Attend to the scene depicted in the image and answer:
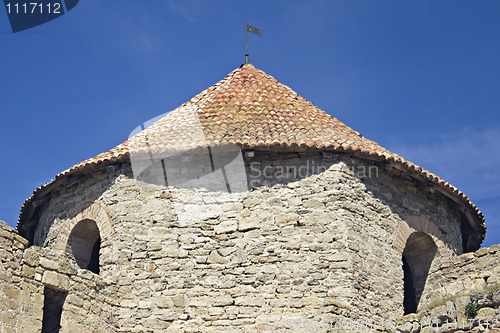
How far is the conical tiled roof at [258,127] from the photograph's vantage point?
50.3 ft

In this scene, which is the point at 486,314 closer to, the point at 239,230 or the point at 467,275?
the point at 467,275

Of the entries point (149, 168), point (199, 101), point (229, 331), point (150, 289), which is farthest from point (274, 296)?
point (199, 101)

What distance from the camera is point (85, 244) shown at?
16.2 m

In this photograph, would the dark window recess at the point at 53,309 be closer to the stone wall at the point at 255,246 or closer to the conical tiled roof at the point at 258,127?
the stone wall at the point at 255,246

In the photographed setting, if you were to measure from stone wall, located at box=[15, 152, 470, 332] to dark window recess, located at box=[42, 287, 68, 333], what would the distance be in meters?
0.34

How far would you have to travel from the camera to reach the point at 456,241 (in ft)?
54.4

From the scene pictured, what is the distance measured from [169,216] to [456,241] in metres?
5.59

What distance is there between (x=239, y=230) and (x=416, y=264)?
3703 millimetres

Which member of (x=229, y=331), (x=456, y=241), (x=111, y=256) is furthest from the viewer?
(x=456, y=241)

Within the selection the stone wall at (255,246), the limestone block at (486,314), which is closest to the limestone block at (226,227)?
the stone wall at (255,246)

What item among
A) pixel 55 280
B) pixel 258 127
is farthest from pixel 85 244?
pixel 258 127

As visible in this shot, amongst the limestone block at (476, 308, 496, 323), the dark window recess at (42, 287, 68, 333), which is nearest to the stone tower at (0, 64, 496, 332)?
the dark window recess at (42, 287, 68, 333)

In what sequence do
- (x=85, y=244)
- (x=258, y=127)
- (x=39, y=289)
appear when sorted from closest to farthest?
(x=39, y=289) → (x=258, y=127) → (x=85, y=244)

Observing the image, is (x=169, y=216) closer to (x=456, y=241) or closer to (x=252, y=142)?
(x=252, y=142)
